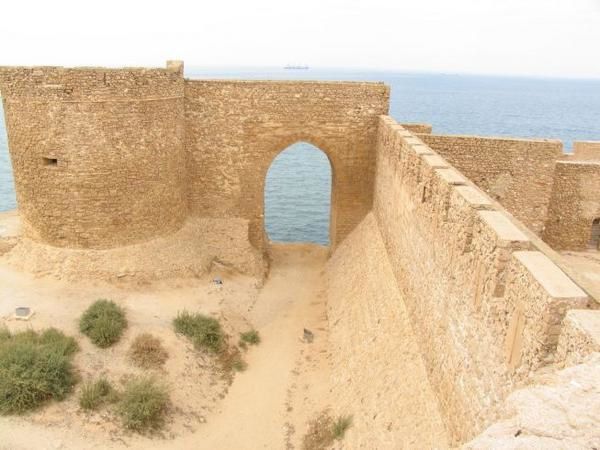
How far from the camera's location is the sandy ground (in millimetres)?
9203

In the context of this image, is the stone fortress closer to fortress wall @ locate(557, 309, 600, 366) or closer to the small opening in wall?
the small opening in wall

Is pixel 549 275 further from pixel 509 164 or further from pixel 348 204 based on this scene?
pixel 348 204

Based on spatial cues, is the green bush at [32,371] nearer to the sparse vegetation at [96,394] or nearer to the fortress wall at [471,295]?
the sparse vegetation at [96,394]

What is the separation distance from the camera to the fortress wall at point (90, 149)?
40.3 feet

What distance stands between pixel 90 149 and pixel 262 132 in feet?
15.8

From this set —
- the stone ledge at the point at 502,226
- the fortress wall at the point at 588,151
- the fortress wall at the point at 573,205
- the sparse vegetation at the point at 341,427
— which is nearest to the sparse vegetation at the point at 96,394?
the sparse vegetation at the point at 341,427

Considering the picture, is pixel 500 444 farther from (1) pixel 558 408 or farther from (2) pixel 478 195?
(2) pixel 478 195

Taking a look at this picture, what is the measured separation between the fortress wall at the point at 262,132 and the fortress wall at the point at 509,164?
247 cm

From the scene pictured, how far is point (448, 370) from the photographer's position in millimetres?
6629

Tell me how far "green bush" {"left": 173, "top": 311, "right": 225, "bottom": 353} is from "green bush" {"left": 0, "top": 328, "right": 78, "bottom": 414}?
2523mm

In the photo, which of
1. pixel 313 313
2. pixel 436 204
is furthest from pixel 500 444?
pixel 313 313

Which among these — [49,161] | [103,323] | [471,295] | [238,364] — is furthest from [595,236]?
[49,161]

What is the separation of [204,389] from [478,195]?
7.30 meters

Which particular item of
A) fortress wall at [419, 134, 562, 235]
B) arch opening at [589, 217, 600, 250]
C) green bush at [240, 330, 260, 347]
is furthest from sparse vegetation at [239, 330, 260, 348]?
arch opening at [589, 217, 600, 250]
